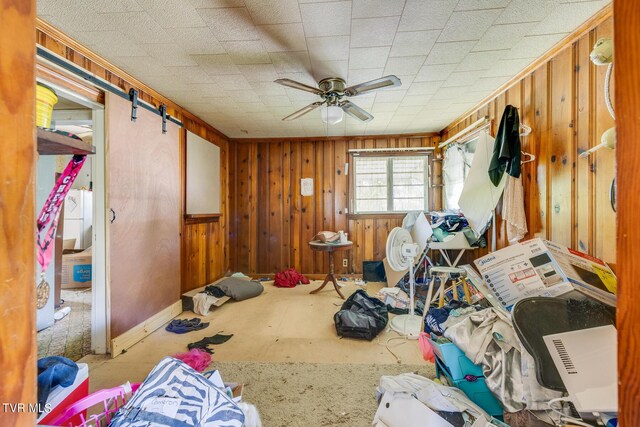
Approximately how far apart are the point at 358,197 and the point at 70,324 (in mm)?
3970

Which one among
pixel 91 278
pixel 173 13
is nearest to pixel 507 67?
pixel 173 13

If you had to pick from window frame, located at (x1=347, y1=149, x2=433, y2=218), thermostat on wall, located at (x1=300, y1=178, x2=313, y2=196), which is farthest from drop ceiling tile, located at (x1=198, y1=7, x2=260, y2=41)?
window frame, located at (x1=347, y1=149, x2=433, y2=218)

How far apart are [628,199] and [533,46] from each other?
2263 mm

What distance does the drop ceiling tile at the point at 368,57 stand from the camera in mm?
2035

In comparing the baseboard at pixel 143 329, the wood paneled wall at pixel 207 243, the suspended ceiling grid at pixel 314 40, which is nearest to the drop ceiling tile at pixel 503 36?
the suspended ceiling grid at pixel 314 40

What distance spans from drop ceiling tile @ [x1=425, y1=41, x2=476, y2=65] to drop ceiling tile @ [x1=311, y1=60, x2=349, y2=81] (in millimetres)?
675

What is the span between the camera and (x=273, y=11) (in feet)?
5.35

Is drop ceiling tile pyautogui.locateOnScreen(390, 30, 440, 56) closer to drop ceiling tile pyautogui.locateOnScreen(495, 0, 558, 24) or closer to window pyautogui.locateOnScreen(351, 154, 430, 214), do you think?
drop ceiling tile pyautogui.locateOnScreen(495, 0, 558, 24)

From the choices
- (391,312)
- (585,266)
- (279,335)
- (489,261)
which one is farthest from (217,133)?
(585,266)

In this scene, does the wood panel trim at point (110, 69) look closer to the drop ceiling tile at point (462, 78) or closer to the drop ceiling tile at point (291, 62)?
the drop ceiling tile at point (291, 62)

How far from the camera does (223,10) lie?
63.6 inches

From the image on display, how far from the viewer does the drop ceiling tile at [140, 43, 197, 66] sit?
197 centimetres

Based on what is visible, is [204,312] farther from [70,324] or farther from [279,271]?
[279,271]

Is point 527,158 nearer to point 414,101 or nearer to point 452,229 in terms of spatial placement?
point 452,229
